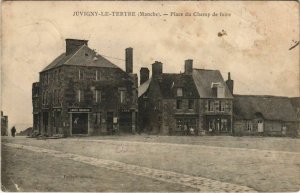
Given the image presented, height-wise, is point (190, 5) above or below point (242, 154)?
above

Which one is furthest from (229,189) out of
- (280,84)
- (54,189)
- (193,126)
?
(193,126)

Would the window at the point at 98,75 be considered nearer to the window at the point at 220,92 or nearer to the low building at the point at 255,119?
the window at the point at 220,92

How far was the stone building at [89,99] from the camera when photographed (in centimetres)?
2178

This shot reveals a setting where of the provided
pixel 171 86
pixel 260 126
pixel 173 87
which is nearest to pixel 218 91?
pixel 173 87

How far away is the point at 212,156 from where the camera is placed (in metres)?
14.1

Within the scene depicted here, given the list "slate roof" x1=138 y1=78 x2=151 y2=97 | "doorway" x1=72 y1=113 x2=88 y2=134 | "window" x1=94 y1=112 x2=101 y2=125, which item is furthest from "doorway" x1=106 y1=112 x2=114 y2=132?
"slate roof" x1=138 y1=78 x2=151 y2=97

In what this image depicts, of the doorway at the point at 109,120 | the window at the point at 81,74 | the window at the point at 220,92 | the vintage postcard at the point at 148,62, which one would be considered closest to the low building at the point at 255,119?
the window at the point at 220,92

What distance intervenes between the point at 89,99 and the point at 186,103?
27.8 ft

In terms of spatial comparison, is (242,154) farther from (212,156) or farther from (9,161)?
(9,161)

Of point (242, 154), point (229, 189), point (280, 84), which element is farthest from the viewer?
point (242, 154)

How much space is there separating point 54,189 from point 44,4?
4.89 m

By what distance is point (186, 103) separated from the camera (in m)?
30.3

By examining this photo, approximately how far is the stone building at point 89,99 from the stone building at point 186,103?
10.7 feet

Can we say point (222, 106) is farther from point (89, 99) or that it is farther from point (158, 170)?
point (158, 170)
